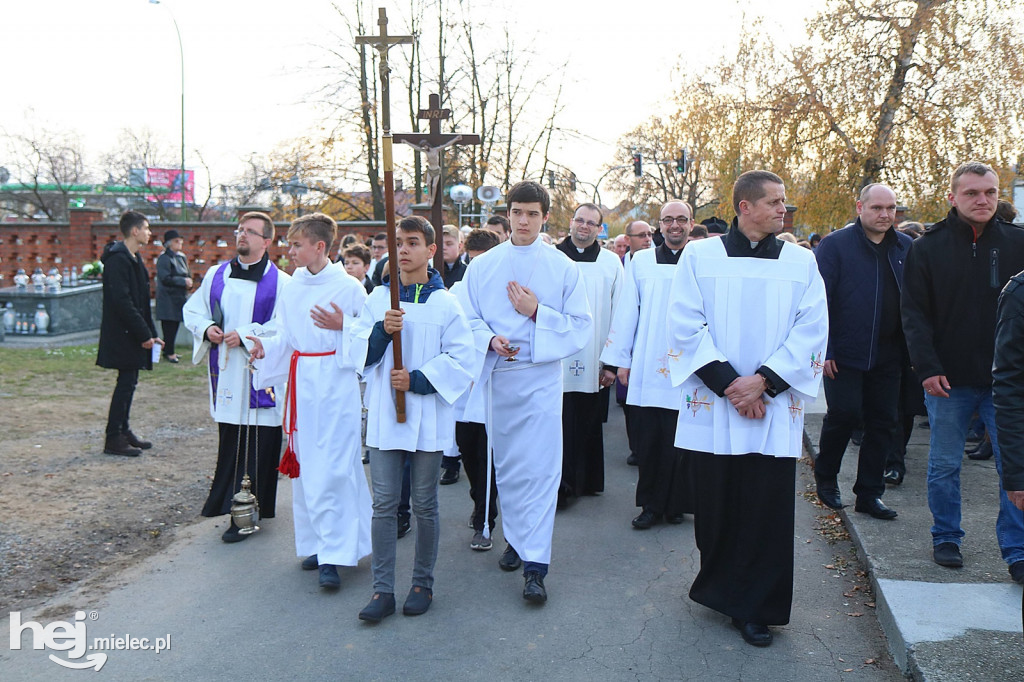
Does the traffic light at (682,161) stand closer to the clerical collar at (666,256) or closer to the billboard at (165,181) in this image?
the clerical collar at (666,256)

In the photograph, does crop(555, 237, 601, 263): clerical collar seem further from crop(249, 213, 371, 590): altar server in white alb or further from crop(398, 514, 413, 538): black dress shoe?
crop(398, 514, 413, 538): black dress shoe

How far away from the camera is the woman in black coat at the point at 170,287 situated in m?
14.8

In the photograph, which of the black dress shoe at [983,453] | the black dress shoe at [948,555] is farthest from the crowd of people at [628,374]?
the black dress shoe at [983,453]

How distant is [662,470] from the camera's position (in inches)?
244

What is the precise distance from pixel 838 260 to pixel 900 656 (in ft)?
9.09

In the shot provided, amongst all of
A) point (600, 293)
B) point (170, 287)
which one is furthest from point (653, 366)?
point (170, 287)

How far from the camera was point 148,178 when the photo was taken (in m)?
46.1

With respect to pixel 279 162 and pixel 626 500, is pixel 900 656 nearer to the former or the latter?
pixel 626 500

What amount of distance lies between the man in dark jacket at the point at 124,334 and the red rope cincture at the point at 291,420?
340 cm

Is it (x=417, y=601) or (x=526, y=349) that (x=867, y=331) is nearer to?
(x=526, y=349)

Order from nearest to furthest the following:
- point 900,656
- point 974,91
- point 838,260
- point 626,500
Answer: point 900,656
point 838,260
point 626,500
point 974,91

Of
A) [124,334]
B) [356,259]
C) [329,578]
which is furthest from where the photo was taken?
[124,334]

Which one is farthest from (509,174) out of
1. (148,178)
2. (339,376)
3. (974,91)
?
(339,376)

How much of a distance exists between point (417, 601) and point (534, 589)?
1.95ft
